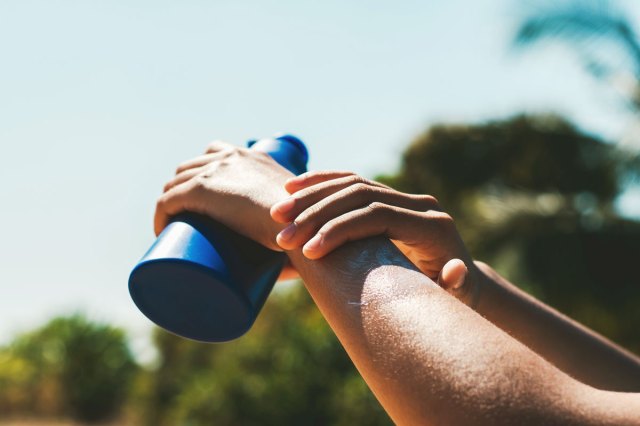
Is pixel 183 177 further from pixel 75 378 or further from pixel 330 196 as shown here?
pixel 75 378

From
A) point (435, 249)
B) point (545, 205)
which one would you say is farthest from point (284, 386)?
point (435, 249)

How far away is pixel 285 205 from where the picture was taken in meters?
1.17

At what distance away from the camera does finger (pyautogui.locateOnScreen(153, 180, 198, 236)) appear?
1361mm

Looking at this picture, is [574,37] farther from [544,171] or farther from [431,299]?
[431,299]

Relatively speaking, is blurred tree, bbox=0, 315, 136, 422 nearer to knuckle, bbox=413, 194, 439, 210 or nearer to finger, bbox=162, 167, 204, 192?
finger, bbox=162, 167, 204, 192

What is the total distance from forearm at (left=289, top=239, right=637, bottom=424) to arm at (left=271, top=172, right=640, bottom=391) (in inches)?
3.2

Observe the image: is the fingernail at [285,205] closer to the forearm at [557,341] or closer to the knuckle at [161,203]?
the knuckle at [161,203]

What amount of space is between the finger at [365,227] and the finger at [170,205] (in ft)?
1.23

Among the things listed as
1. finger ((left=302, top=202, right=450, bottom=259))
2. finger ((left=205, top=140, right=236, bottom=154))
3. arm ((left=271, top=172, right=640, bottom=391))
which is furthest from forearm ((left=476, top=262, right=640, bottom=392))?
Answer: finger ((left=205, top=140, right=236, bottom=154))

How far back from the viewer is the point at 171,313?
53.5 inches

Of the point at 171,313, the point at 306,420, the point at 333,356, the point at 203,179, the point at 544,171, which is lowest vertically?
the point at 306,420

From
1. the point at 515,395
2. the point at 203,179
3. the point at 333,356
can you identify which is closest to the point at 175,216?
the point at 203,179

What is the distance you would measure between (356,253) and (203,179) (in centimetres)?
43

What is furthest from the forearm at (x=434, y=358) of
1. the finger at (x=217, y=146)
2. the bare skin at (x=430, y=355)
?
the finger at (x=217, y=146)
